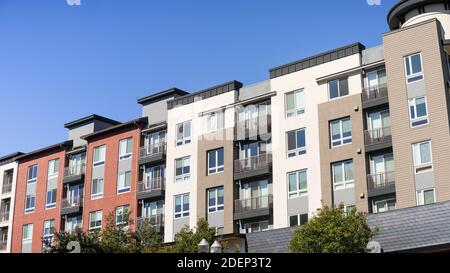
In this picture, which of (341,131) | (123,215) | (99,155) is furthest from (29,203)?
(341,131)

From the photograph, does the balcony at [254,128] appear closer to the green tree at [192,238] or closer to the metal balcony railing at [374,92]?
the metal balcony railing at [374,92]

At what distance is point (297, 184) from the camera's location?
4031 centimetres

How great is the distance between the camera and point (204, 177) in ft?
148

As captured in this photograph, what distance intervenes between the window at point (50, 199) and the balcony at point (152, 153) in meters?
11.3

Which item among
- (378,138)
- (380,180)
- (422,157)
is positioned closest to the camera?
(422,157)

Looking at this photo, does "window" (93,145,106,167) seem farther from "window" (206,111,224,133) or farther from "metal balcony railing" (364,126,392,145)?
"metal balcony railing" (364,126,392,145)

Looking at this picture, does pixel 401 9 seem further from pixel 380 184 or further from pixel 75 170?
pixel 75 170

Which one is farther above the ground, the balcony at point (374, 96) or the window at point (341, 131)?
the balcony at point (374, 96)

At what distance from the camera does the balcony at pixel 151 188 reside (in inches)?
1876

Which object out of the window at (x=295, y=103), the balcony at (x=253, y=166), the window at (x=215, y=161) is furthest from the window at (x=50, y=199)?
the window at (x=295, y=103)

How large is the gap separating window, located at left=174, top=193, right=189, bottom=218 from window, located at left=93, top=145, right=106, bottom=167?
31.9ft

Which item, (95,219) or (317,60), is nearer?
(317,60)

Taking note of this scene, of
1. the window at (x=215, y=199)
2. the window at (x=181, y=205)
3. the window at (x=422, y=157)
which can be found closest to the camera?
the window at (x=422, y=157)

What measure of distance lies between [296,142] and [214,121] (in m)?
7.05
